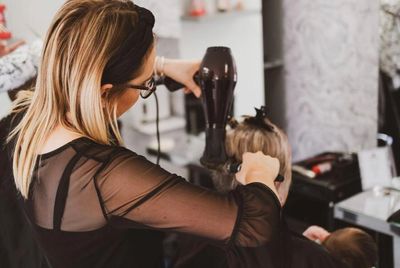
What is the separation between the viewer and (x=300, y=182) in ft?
7.04

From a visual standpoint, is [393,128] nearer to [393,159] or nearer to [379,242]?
[393,159]

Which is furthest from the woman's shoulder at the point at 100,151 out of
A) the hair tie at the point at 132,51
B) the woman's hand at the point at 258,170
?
the woman's hand at the point at 258,170

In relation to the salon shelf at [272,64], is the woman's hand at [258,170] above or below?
below

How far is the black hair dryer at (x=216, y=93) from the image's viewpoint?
1.29m

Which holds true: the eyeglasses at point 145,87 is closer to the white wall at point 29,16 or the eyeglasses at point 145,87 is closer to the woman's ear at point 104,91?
the woman's ear at point 104,91

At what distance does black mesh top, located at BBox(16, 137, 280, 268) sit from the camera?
90cm

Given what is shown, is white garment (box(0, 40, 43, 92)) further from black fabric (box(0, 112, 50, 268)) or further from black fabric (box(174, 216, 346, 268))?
black fabric (box(174, 216, 346, 268))

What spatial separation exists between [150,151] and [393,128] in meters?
1.39

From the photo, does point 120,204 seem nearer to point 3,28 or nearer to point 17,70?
point 17,70

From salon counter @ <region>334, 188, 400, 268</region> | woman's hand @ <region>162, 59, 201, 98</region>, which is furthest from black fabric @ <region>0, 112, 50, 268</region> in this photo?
salon counter @ <region>334, 188, 400, 268</region>

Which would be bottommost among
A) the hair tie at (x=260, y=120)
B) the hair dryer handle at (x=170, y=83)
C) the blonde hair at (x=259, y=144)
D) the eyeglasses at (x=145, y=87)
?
the blonde hair at (x=259, y=144)

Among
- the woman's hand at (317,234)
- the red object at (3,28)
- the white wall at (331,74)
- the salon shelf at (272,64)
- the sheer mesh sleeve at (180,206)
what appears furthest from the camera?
the salon shelf at (272,64)

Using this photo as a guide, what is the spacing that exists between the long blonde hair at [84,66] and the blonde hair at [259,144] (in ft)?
1.73

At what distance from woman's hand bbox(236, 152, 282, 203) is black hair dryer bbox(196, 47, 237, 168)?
255 mm
